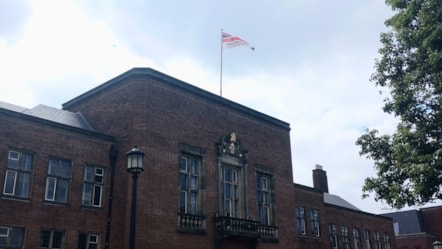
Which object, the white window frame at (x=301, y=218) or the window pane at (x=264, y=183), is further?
the white window frame at (x=301, y=218)

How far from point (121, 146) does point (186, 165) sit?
3.47 meters

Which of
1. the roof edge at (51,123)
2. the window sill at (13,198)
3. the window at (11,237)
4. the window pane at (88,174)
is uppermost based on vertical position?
the roof edge at (51,123)

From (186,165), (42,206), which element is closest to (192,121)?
(186,165)

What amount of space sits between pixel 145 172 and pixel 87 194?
107 inches

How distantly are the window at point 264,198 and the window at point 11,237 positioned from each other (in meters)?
13.4

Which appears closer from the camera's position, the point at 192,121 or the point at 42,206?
the point at 42,206

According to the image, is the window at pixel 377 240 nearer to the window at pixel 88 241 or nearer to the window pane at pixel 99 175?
the window pane at pixel 99 175

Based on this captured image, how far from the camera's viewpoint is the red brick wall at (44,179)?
18.6 m

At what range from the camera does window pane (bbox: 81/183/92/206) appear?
20.8 m

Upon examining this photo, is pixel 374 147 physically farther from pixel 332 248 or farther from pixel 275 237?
pixel 332 248

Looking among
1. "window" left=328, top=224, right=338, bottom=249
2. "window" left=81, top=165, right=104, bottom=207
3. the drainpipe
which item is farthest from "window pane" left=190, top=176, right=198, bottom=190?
"window" left=328, top=224, right=338, bottom=249

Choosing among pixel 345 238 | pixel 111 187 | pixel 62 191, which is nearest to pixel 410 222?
pixel 345 238

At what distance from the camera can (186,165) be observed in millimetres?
23906

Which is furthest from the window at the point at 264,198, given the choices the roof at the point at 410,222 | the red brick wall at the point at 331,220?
the roof at the point at 410,222
